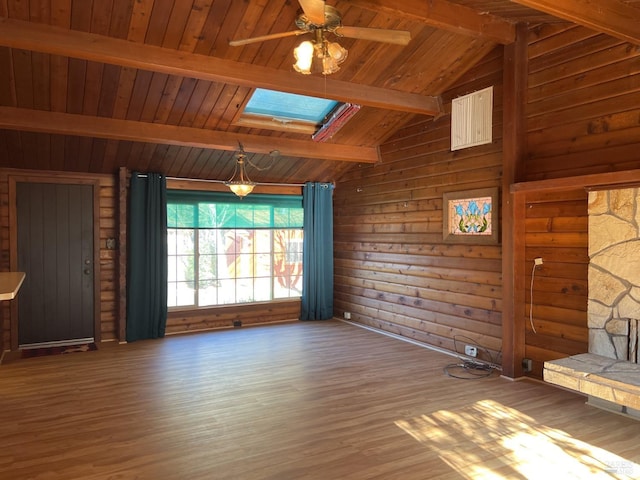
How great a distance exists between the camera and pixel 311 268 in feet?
23.5

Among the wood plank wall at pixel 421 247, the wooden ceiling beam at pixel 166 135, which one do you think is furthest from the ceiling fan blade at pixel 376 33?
the wooden ceiling beam at pixel 166 135

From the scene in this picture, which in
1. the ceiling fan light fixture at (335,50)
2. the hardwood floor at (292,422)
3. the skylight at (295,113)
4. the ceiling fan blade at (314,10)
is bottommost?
the hardwood floor at (292,422)

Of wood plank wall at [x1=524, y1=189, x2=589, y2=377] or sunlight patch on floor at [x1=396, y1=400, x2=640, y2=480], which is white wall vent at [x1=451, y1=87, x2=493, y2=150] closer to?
wood plank wall at [x1=524, y1=189, x2=589, y2=377]

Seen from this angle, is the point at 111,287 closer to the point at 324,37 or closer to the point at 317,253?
the point at 317,253

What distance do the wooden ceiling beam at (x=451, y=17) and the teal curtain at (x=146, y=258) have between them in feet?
12.7

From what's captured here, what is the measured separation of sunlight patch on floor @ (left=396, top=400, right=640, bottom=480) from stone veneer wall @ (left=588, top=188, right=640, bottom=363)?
94 centimetres

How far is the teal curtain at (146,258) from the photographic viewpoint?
19.2 ft

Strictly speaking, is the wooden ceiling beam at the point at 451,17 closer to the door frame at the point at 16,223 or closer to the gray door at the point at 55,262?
the door frame at the point at 16,223

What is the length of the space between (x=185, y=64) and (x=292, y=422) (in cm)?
309

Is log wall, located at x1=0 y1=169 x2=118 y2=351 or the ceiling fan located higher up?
the ceiling fan

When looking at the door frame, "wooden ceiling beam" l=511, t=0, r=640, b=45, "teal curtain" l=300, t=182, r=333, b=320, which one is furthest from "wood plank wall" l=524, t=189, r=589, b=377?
the door frame

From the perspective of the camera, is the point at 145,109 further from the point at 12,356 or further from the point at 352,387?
the point at 352,387

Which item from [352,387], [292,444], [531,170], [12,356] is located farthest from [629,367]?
[12,356]

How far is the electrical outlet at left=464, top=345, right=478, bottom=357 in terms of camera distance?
15.7ft
